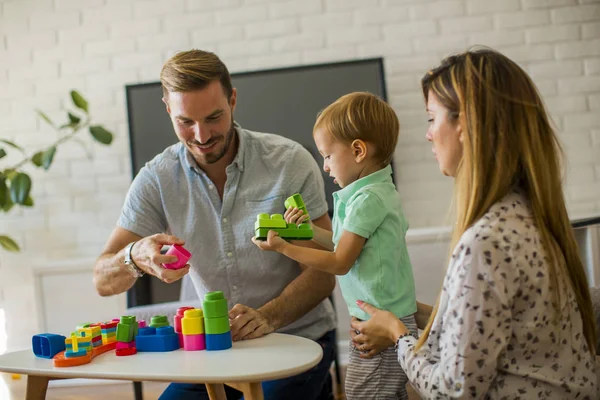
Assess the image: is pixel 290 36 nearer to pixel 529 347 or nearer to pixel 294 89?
pixel 294 89

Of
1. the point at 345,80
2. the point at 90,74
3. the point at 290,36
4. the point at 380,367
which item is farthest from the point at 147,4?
the point at 380,367

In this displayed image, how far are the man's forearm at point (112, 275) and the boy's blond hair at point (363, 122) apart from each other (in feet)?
2.25

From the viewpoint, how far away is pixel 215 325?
58.8 inches

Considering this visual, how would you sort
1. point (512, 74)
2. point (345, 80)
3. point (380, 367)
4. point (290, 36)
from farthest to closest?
point (290, 36) < point (345, 80) < point (380, 367) < point (512, 74)

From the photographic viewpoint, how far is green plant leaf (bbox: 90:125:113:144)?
3.71 metres

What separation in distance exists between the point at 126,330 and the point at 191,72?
771 millimetres

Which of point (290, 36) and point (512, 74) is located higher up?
point (290, 36)

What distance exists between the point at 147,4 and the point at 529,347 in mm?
3425

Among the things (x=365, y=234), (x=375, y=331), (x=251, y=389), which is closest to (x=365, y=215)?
(x=365, y=234)

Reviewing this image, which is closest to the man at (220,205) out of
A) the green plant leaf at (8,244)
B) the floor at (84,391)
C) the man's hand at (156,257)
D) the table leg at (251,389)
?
the man's hand at (156,257)

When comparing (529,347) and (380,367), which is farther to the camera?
(380,367)

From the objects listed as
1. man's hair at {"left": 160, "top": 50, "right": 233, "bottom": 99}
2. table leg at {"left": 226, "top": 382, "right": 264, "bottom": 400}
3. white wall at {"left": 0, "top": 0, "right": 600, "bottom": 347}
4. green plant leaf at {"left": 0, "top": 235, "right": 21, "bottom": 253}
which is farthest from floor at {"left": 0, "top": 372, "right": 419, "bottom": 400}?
table leg at {"left": 226, "top": 382, "right": 264, "bottom": 400}

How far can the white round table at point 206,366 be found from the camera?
1.29m

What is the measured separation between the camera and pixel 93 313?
3734 mm
